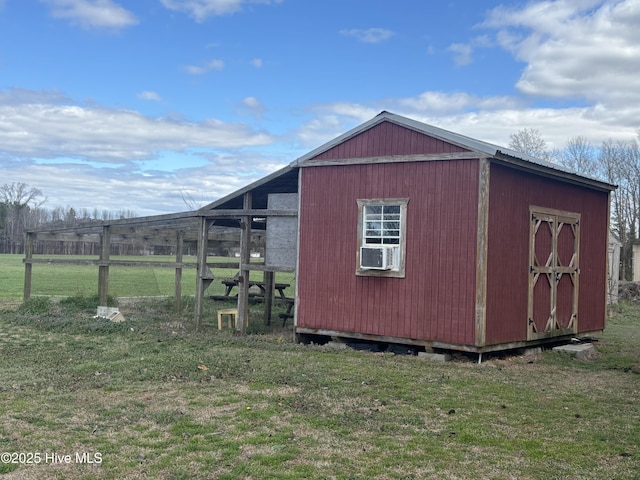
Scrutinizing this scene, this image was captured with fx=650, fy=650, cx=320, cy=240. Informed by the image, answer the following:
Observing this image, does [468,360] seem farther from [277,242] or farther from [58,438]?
[58,438]

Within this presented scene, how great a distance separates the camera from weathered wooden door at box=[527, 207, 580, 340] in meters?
11.1

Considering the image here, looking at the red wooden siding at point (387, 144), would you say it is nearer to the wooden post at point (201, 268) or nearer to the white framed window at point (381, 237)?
the white framed window at point (381, 237)

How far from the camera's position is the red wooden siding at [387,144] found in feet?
34.2

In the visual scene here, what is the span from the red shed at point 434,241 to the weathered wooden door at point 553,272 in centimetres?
2

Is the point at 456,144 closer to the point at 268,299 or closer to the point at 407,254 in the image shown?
the point at 407,254

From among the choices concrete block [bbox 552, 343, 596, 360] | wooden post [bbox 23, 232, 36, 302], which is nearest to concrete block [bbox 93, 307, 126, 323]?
wooden post [bbox 23, 232, 36, 302]

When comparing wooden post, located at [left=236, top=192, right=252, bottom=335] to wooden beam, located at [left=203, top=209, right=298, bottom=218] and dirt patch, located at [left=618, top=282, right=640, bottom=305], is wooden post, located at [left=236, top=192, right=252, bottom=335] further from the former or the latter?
dirt patch, located at [left=618, top=282, right=640, bottom=305]

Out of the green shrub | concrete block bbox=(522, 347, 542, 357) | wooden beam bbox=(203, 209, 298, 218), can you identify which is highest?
wooden beam bbox=(203, 209, 298, 218)

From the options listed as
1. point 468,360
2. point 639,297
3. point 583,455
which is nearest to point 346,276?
point 468,360

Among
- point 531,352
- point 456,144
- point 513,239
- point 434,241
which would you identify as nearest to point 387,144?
point 456,144

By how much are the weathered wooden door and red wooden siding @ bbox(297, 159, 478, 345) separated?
1673mm

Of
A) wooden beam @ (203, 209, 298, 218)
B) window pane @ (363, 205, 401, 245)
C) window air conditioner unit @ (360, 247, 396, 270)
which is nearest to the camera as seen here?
window air conditioner unit @ (360, 247, 396, 270)

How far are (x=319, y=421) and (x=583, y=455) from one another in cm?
236

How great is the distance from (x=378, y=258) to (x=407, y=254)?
48 cm
